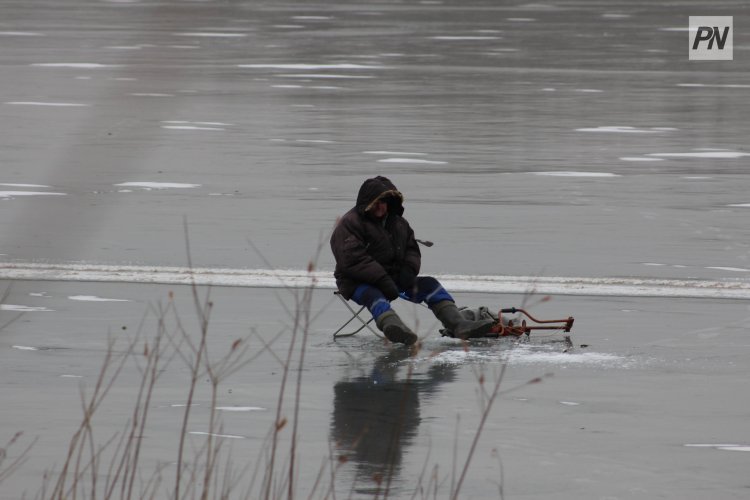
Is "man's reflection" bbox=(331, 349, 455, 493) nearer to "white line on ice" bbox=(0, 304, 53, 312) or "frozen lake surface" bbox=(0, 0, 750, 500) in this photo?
"frozen lake surface" bbox=(0, 0, 750, 500)

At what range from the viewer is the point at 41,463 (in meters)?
7.78

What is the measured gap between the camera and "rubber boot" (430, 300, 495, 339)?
10586 millimetres

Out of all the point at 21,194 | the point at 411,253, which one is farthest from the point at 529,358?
the point at 21,194

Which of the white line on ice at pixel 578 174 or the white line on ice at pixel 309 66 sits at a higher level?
the white line on ice at pixel 309 66

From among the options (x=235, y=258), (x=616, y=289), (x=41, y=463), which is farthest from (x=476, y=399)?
(x=235, y=258)

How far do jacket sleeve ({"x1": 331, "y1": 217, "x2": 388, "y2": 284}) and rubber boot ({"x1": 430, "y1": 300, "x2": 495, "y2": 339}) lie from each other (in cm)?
38

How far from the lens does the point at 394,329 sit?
10.4 meters

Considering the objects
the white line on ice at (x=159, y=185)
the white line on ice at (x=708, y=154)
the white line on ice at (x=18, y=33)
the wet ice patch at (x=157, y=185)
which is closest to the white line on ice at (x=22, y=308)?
the wet ice patch at (x=157, y=185)

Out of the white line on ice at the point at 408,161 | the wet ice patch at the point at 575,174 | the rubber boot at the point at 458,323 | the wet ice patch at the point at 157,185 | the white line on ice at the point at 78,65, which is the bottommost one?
the rubber boot at the point at 458,323

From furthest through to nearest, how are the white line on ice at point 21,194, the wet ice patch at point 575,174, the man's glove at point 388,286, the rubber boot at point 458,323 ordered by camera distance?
the wet ice patch at point 575,174
the white line on ice at point 21,194
the man's glove at point 388,286
the rubber boot at point 458,323

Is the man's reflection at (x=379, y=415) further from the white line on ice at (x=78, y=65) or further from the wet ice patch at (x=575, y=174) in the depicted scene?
the white line on ice at (x=78, y=65)

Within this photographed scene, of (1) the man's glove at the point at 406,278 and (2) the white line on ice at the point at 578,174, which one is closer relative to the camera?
(1) the man's glove at the point at 406,278

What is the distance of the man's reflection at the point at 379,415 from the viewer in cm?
762

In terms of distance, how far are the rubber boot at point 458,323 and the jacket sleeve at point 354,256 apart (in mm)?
384
